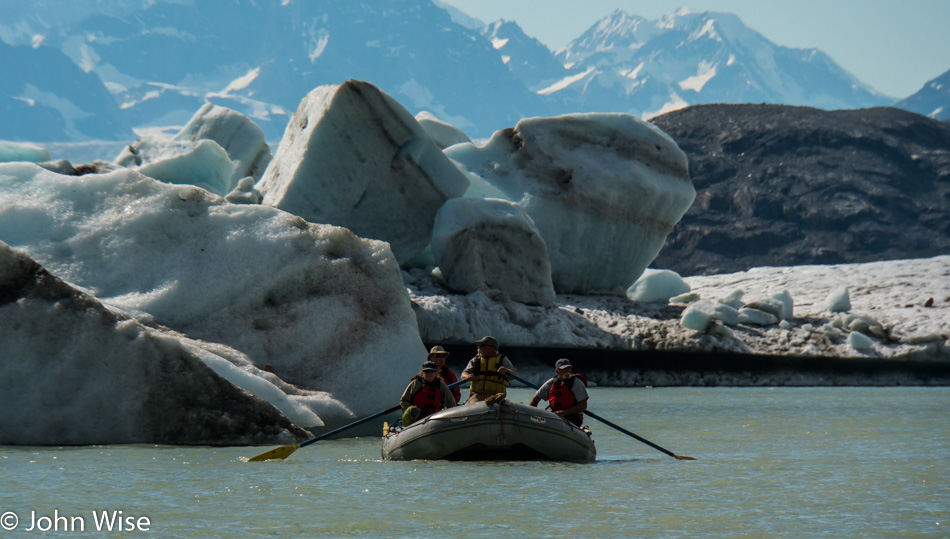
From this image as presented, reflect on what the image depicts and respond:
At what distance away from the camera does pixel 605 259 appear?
71.5 ft

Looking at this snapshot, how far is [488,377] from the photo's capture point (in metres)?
8.98

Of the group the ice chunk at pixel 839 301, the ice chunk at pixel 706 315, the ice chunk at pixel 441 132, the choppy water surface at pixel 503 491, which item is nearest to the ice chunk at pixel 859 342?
the ice chunk at pixel 706 315

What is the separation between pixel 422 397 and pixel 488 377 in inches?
21.3

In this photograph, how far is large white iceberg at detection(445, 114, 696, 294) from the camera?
21094 mm

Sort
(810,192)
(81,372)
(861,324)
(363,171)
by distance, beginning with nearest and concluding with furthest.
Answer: (81,372) < (363,171) < (861,324) < (810,192)

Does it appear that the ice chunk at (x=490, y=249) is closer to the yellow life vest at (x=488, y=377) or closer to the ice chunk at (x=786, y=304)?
the ice chunk at (x=786, y=304)

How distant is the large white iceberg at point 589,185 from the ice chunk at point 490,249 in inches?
96.9

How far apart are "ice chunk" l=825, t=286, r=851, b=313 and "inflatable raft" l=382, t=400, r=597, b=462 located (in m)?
15.1

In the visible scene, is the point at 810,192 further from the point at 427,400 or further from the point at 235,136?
the point at 427,400

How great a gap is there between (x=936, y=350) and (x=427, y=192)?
919cm

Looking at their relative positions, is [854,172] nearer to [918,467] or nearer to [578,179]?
[578,179]

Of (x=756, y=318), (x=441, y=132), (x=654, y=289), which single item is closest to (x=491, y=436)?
(x=756, y=318)

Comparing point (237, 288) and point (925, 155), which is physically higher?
point (925, 155)

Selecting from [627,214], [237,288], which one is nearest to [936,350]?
[627,214]
